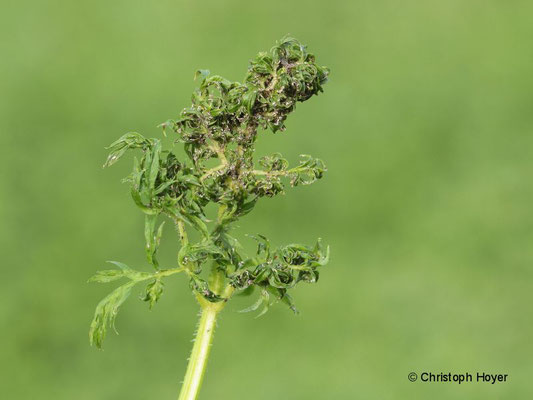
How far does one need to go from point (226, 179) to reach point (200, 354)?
139mm

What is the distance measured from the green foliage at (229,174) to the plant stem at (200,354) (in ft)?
0.04

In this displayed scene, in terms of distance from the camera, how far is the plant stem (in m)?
0.64

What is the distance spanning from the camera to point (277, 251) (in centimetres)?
65

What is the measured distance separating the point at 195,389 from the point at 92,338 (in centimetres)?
10

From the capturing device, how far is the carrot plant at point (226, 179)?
63cm

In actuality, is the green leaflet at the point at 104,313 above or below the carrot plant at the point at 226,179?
below

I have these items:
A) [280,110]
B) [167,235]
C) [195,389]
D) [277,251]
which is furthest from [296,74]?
[167,235]

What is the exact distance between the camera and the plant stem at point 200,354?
2.10 feet

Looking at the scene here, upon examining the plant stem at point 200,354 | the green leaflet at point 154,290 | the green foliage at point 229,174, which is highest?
the green foliage at point 229,174

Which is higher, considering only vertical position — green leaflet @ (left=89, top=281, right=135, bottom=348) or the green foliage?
the green foliage

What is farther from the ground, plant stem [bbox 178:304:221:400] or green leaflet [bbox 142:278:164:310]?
green leaflet [bbox 142:278:164:310]

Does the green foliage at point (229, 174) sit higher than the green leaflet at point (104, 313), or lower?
higher

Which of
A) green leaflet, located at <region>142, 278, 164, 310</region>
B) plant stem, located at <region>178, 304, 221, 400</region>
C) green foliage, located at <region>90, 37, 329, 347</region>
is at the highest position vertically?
green foliage, located at <region>90, 37, 329, 347</region>

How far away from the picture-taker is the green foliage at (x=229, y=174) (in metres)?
0.63
